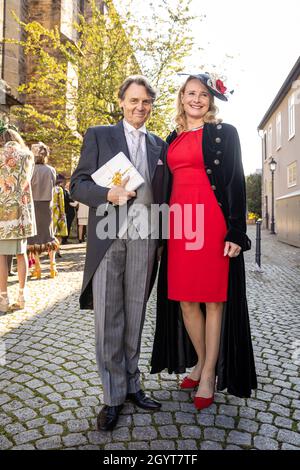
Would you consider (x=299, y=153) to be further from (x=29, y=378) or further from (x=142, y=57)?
(x=29, y=378)

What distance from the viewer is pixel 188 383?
2863mm

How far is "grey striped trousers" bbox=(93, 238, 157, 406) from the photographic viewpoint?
91.7 inches

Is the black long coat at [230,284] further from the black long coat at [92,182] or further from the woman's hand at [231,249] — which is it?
the black long coat at [92,182]

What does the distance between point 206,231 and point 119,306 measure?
2.35 ft

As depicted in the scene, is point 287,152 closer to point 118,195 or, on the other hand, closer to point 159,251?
point 159,251

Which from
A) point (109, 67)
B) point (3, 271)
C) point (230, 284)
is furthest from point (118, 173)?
point (109, 67)

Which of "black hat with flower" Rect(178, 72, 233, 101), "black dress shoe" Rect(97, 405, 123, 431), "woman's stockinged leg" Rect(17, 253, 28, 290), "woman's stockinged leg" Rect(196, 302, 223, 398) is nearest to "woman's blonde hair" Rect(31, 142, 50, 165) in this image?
"woman's stockinged leg" Rect(17, 253, 28, 290)

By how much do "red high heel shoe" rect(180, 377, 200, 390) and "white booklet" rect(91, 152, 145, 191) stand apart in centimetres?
146

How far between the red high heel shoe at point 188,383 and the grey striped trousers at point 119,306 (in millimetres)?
551

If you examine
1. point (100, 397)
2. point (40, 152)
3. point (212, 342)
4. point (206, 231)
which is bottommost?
point (100, 397)

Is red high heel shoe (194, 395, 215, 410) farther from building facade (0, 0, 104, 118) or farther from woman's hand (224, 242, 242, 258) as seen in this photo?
building facade (0, 0, 104, 118)

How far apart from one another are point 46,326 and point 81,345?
0.75 meters

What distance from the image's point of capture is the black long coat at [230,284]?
249 cm
